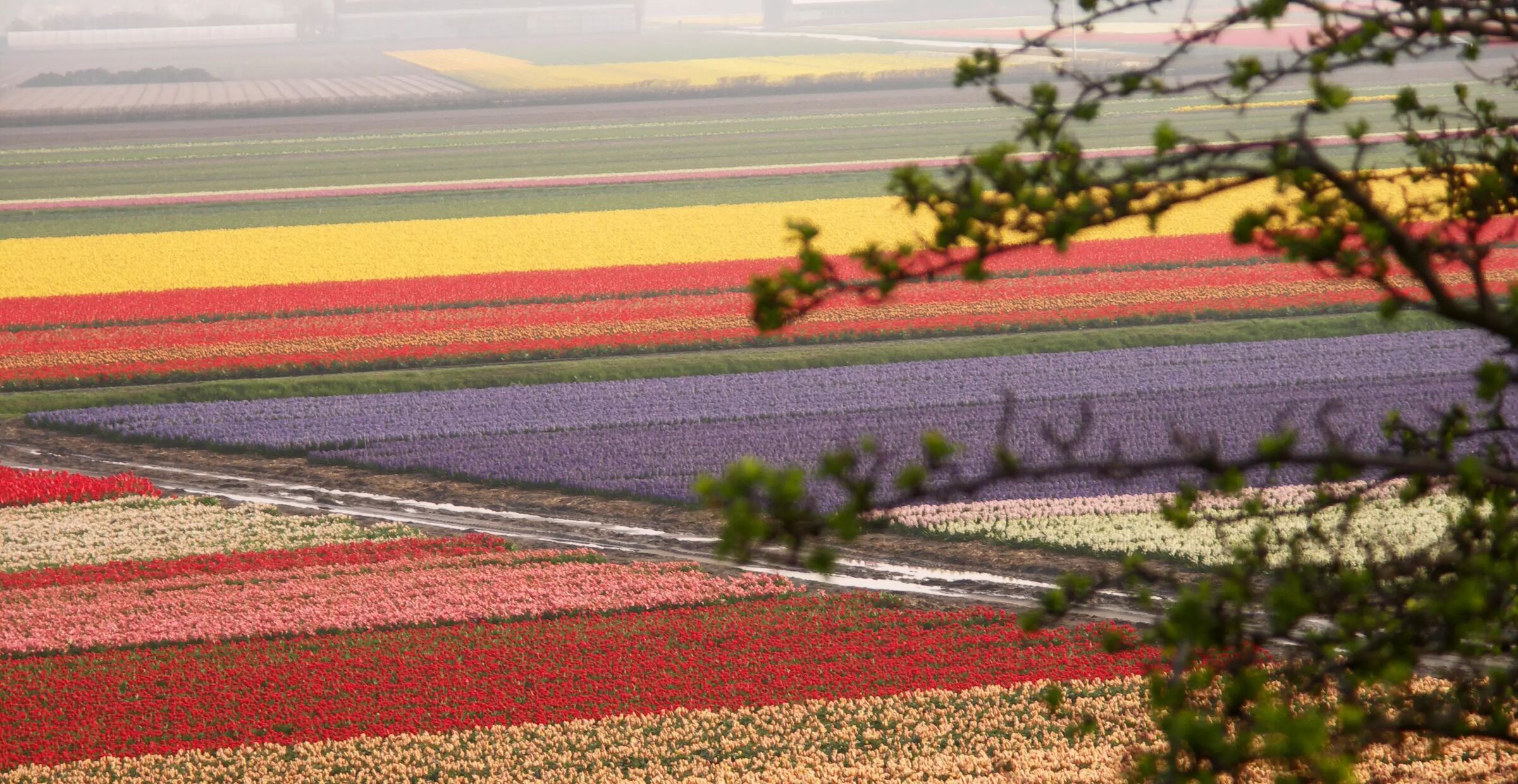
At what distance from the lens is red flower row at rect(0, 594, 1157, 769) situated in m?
12.6

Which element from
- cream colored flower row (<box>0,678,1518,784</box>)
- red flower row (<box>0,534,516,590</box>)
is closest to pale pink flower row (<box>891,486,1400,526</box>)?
red flower row (<box>0,534,516,590</box>)

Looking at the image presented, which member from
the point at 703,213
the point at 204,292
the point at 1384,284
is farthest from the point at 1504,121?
the point at 703,213

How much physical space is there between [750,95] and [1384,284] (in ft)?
249

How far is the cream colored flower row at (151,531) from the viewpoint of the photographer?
17.3 metres

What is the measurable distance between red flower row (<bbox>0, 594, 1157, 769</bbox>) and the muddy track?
0.98m

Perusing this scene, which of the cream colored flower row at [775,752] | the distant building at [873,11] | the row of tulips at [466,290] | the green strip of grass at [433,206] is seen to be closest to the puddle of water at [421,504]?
the cream colored flower row at [775,752]

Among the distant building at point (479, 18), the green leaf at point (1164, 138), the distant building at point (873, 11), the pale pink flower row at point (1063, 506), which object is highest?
the distant building at point (873, 11)

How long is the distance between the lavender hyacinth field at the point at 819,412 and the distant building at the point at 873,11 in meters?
131

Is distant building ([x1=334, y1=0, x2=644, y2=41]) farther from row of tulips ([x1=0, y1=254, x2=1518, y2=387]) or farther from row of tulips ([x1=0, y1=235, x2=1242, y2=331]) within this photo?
row of tulips ([x1=0, y1=254, x2=1518, y2=387])

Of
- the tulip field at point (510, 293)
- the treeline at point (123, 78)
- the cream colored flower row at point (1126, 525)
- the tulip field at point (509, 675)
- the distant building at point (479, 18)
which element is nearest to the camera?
the tulip field at point (509, 675)

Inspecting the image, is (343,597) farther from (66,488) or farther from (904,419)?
(904,419)

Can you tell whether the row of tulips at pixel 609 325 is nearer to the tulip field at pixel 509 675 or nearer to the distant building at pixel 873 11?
the tulip field at pixel 509 675

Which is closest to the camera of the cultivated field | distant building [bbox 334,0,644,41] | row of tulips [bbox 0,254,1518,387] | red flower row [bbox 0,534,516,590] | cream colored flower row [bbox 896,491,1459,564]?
the cultivated field

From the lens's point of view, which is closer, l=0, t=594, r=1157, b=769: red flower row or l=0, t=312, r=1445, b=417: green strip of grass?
l=0, t=594, r=1157, b=769: red flower row
